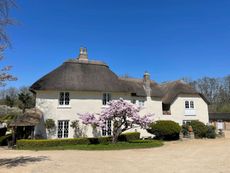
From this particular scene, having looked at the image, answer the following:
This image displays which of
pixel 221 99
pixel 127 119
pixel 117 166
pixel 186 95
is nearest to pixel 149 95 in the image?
pixel 186 95

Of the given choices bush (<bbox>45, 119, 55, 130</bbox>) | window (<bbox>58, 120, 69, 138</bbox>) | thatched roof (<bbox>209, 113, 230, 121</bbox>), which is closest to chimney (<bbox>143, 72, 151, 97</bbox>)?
window (<bbox>58, 120, 69, 138</bbox>)

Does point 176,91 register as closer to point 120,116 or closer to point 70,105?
point 120,116

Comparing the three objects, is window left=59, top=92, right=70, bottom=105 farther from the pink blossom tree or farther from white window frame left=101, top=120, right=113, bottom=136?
white window frame left=101, top=120, right=113, bottom=136

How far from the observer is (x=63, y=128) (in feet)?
79.2

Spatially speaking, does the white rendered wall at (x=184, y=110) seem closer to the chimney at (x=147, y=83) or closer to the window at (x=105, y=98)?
the chimney at (x=147, y=83)

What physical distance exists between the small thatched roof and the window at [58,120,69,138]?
264 cm

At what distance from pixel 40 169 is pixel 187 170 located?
6621 mm

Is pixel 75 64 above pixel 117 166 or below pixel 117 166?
above

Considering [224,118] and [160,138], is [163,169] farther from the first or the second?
[224,118]

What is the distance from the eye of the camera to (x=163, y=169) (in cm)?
1059

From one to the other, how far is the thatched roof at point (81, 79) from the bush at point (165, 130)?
5.32 m

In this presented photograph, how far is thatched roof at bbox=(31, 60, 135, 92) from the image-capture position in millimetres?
24203

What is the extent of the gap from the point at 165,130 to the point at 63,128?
1093 centimetres

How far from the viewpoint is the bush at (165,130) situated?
25.3 meters
